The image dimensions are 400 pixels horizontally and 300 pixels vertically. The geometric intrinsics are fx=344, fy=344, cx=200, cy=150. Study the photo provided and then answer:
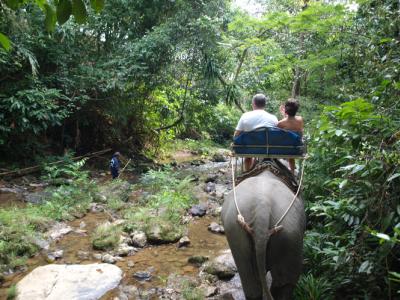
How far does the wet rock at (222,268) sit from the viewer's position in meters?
4.86

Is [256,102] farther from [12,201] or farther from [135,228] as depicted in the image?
[12,201]

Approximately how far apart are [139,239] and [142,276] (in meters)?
1.17

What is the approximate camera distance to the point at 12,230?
224 inches

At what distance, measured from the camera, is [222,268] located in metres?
4.91

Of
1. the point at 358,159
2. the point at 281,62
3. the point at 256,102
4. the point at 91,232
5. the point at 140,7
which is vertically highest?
the point at 140,7

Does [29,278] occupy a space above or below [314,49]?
below

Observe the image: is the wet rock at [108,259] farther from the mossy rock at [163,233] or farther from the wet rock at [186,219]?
the wet rock at [186,219]

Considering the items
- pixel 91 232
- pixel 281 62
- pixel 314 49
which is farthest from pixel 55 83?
pixel 314 49

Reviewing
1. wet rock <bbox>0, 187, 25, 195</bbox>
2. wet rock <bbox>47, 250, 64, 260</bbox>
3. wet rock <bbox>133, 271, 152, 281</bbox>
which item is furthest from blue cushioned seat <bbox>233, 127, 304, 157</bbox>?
wet rock <bbox>0, 187, 25, 195</bbox>

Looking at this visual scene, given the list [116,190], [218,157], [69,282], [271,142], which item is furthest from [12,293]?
→ [218,157]

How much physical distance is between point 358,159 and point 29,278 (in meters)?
4.33

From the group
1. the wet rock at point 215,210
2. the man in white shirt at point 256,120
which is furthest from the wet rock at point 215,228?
the man in white shirt at point 256,120

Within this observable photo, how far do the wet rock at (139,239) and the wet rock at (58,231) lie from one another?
1.30 meters

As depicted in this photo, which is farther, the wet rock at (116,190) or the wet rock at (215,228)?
the wet rock at (116,190)
